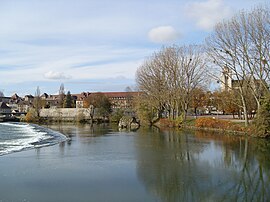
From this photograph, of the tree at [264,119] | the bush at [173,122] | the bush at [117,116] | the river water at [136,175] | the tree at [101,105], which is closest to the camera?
the river water at [136,175]

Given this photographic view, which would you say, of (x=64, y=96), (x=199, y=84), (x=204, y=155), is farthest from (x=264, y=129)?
(x=64, y=96)

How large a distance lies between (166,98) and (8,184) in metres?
34.4

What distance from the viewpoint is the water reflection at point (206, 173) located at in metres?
9.74

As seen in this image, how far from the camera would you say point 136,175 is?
12375 millimetres

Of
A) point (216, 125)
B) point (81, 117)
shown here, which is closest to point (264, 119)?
point (216, 125)

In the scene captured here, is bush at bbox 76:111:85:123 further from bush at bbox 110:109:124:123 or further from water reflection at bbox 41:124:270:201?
water reflection at bbox 41:124:270:201

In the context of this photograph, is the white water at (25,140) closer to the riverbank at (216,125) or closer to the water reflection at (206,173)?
the water reflection at (206,173)

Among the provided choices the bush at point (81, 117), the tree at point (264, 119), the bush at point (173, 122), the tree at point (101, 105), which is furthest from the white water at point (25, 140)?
the tree at point (101, 105)

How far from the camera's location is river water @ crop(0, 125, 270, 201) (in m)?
9.62

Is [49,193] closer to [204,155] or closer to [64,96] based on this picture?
[204,155]

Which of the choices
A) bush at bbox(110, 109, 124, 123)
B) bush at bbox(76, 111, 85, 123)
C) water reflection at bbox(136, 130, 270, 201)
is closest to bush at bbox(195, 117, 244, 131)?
water reflection at bbox(136, 130, 270, 201)

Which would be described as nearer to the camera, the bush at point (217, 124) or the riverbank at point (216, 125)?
the riverbank at point (216, 125)

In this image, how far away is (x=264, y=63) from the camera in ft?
87.9

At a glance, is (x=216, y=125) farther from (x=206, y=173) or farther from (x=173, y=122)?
(x=206, y=173)
